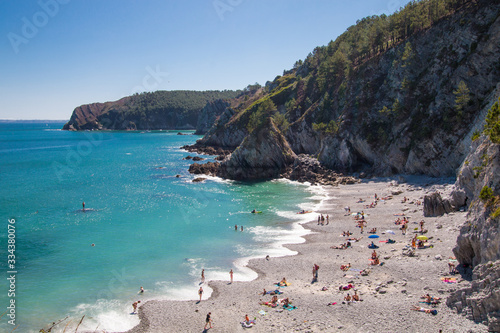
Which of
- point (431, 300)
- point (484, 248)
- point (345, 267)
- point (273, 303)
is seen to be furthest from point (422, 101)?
point (273, 303)

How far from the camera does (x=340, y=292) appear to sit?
25.3 metres

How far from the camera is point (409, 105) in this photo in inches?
A: 2516

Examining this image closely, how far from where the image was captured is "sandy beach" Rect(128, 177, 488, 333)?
2072 cm

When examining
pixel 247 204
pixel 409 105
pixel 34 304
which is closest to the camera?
pixel 34 304

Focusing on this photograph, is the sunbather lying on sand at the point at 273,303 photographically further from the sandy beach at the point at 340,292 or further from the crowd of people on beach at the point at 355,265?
the sandy beach at the point at 340,292

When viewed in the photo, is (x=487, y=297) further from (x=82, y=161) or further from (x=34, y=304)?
(x=82, y=161)

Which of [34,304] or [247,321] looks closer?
[247,321]

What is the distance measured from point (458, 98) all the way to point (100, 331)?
192 ft

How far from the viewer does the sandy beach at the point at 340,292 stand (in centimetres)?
2072

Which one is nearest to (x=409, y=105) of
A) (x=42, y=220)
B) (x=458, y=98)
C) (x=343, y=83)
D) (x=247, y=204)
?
(x=458, y=98)

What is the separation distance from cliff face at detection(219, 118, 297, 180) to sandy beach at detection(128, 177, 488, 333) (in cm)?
3825

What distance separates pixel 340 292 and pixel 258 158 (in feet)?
173

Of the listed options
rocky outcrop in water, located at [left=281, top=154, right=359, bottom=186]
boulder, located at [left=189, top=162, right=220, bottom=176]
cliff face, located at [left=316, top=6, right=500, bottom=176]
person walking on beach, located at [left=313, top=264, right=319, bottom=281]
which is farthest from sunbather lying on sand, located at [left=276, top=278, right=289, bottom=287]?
boulder, located at [left=189, top=162, right=220, bottom=176]

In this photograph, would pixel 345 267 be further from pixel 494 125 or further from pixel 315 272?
pixel 494 125
